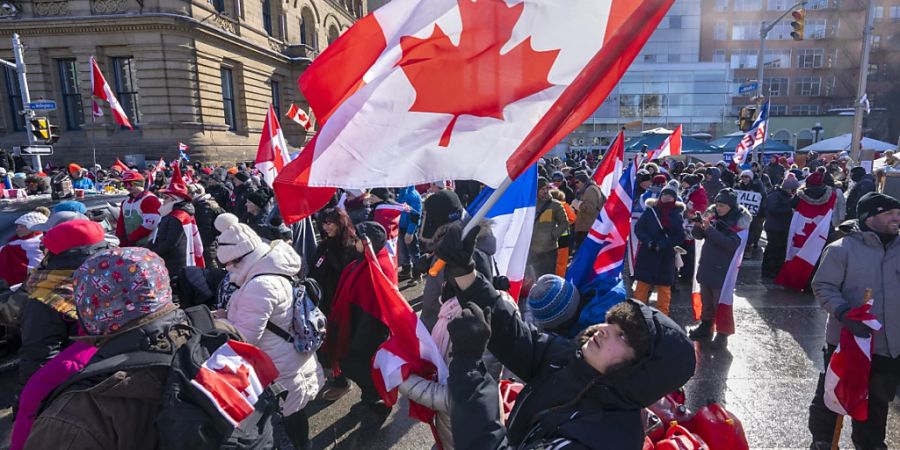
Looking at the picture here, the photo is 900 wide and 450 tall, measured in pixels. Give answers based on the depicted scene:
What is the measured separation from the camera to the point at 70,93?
21781 mm

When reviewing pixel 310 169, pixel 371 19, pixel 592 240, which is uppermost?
pixel 371 19

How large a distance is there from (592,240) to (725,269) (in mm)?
2773

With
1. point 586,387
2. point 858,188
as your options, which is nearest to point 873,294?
point 586,387

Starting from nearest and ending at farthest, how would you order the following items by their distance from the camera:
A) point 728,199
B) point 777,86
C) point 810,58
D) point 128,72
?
point 728,199
point 128,72
point 810,58
point 777,86

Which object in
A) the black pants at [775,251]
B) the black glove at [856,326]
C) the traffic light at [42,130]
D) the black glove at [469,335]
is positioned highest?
the traffic light at [42,130]

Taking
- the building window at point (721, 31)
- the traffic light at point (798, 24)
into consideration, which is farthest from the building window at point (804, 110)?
the traffic light at point (798, 24)

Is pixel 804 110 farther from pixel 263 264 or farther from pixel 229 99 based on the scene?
pixel 263 264

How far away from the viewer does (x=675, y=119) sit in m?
42.6

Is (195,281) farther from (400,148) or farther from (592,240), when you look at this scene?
(592,240)

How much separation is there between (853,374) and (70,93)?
27310 mm

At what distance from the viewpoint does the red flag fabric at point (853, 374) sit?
9.89 feet

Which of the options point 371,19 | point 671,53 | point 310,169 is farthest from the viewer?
point 671,53

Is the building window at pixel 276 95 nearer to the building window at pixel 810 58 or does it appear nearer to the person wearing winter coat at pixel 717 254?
the person wearing winter coat at pixel 717 254

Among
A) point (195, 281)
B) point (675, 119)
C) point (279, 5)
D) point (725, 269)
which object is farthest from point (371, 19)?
point (675, 119)
